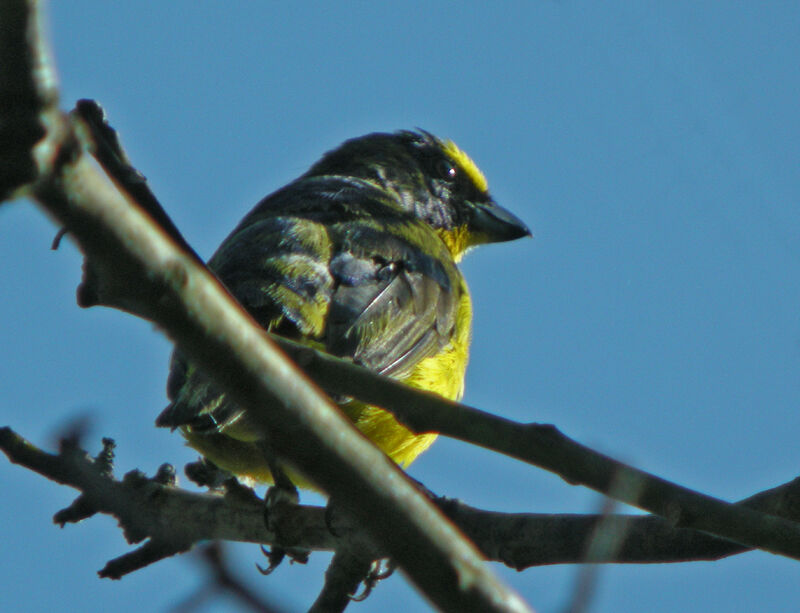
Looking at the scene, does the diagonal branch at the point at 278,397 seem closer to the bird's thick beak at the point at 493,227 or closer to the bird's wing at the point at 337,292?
the bird's wing at the point at 337,292

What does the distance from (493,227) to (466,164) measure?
1.94ft

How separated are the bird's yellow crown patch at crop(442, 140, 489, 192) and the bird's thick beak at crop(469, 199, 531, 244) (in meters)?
0.25

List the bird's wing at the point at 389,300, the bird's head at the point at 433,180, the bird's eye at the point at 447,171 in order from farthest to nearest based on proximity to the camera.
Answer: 1. the bird's eye at the point at 447,171
2. the bird's head at the point at 433,180
3. the bird's wing at the point at 389,300

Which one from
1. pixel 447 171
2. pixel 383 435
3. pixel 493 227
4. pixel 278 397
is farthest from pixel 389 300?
pixel 278 397

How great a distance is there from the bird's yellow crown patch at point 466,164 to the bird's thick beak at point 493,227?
25 cm

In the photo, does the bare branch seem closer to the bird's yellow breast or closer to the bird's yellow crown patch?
the bird's yellow breast

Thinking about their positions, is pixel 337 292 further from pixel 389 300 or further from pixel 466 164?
pixel 466 164

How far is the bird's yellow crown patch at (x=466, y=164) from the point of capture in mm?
8359

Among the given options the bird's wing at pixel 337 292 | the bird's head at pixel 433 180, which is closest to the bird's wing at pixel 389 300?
the bird's wing at pixel 337 292

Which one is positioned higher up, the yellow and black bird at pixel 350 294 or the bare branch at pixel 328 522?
the yellow and black bird at pixel 350 294

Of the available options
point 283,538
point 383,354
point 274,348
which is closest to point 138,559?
point 283,538

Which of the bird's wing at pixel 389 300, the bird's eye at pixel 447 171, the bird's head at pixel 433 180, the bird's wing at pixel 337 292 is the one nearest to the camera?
the bird's wing at pixel 337 292

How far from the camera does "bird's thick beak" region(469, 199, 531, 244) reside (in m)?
8.13

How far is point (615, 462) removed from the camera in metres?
1.98
